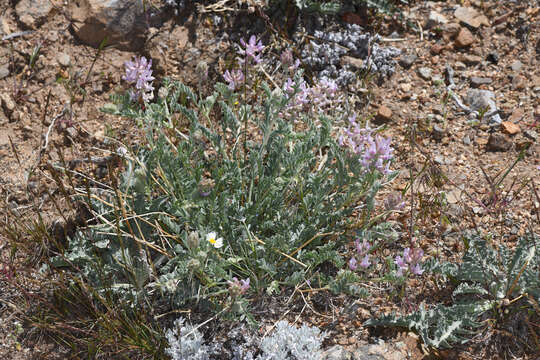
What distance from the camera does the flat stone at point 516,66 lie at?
4.20m

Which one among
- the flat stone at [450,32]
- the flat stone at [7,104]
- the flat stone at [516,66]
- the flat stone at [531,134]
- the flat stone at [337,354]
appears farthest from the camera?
the flat stone at [450,32]

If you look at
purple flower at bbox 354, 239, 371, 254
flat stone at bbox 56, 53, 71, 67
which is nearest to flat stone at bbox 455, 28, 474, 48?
purple flower at bbox 354, 239, 371, 254

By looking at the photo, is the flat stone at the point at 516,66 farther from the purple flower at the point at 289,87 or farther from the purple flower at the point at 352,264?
the purple flower at the point at 352,264

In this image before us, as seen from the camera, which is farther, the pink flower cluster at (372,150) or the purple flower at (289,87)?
the purple flower at (289,87)

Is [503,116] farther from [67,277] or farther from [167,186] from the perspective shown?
[67,277]

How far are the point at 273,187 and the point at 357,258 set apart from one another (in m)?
0.69

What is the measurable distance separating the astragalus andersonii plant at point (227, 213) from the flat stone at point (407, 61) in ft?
4.73

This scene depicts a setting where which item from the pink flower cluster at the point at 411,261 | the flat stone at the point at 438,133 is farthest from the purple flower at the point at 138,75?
the flat stone at the point at 438,133

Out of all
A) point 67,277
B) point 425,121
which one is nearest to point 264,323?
point 67,277

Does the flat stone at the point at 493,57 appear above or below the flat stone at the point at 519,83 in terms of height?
above

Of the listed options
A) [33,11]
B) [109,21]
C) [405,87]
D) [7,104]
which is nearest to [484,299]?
[405,87]

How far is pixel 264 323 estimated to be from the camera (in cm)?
307

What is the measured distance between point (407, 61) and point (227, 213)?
7.33 feet

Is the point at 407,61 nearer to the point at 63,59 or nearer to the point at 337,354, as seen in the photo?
the point at 337,354
